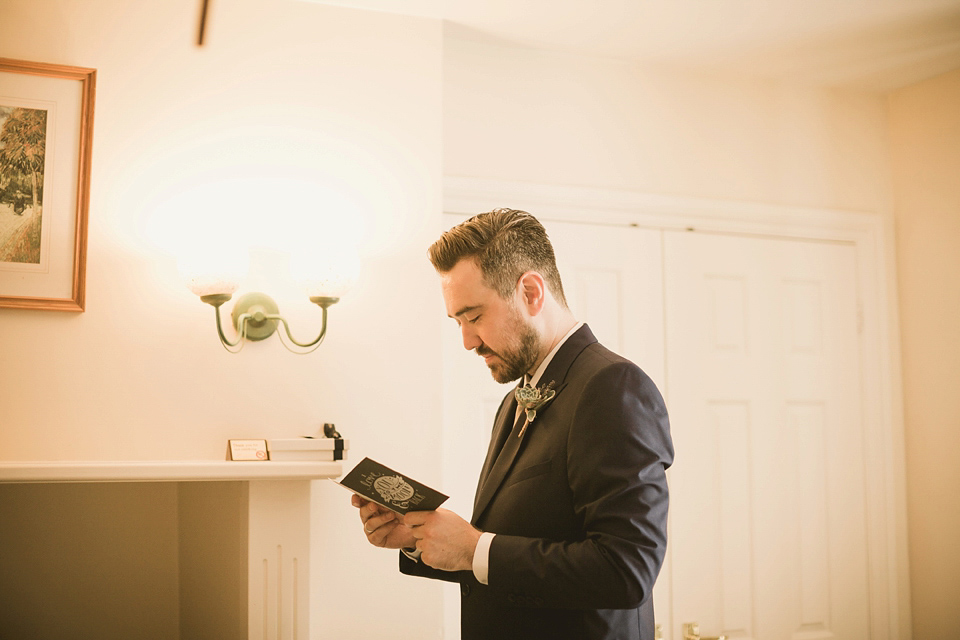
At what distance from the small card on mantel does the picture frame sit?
1.18 metres

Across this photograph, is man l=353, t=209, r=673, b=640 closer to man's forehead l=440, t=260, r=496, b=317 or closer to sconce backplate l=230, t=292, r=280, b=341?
man's forehead l=440, t=260, r=496, b=317

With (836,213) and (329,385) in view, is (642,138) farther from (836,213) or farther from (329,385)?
(329,385)

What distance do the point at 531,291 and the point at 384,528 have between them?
1.99ft

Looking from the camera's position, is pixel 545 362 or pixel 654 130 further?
pixel 654 130

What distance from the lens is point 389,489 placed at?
156cm

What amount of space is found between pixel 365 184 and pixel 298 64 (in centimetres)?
43

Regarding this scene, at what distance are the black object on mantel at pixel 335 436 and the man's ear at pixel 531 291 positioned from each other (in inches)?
34.6

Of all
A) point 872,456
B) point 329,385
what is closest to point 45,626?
point 329,385

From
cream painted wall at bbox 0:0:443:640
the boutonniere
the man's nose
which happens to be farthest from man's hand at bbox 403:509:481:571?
cream painted wall at bbox 0:0:443:640

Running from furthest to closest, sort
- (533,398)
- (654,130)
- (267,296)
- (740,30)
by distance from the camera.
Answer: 1. (654,130)
2. (740,30)
3. (267,296)
4. (533,398)

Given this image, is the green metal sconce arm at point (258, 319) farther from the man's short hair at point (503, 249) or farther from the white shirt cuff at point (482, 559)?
the white shirt cuff at point (482, 559)

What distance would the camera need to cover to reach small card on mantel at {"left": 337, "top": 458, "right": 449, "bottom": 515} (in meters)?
1.54

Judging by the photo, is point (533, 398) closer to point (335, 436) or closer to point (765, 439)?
point (335, 436)

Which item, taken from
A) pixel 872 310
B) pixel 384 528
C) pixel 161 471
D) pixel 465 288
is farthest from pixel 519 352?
pixel 872 310
